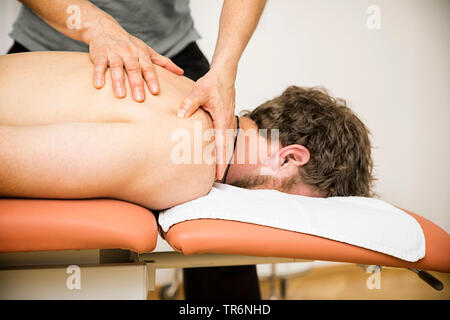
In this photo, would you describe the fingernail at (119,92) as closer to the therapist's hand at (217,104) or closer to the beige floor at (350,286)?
the therapist's hand at (217,104)

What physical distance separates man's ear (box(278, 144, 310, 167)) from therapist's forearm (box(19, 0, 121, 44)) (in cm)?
61

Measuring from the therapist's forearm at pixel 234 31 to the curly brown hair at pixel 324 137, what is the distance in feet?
0.77

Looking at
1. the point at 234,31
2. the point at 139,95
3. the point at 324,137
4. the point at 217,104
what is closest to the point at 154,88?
the point at 139,95

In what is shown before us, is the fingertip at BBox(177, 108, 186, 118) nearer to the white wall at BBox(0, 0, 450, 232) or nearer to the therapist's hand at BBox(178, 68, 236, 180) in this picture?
the therapist's hand at BBox(178, 68, 236, 180)

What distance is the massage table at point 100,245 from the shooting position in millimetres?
609

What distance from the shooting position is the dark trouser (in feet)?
4.34

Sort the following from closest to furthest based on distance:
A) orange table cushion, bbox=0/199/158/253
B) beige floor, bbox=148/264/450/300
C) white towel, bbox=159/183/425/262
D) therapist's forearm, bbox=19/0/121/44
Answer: orange table cushion, bbox=0/199/158/253 < white towel, bbox=159/183/425/262 < therapist's forearm, bbox=19/0/121/44 < beige floor, bbox=148/264/450/300

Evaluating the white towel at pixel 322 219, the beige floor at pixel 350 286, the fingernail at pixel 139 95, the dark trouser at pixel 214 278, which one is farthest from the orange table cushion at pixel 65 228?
the beige floor at pixel 350 286

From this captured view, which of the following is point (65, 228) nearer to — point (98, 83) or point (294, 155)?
point (98, 83)

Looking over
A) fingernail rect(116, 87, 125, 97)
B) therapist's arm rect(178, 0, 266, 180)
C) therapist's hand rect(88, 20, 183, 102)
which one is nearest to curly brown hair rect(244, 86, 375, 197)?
Answer: therapist's arm rect(178, 0, 266, 180)

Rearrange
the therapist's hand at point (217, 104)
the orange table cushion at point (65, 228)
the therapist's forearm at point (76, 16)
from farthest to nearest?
the therapist's forearm at point (76, 16)
the therapist's hand at point (217, 104)
the orange table cushion at point (65, 228)

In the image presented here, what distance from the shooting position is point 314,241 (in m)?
0.74

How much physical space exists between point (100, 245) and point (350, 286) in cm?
189
